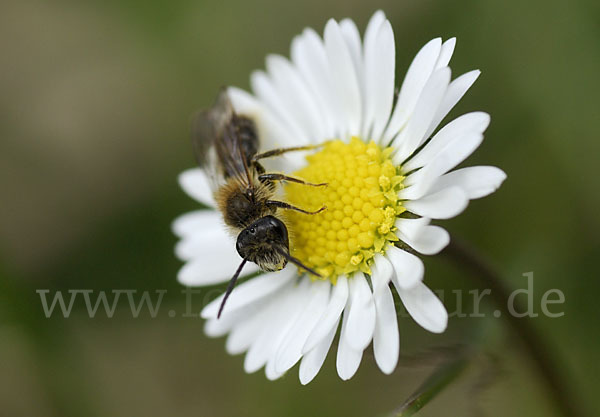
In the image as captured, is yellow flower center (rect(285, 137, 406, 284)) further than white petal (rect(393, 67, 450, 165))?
Yes

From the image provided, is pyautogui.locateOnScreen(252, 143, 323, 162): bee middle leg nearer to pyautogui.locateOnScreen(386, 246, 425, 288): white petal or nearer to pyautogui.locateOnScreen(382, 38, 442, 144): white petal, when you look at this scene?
pyautogui.locateOnScreen(382, 38, 442, 144): white petal

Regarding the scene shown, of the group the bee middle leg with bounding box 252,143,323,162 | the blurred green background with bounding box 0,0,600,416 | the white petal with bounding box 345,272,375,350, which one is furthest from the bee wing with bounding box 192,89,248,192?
the blurred green background with bounding box 0,0,600,416

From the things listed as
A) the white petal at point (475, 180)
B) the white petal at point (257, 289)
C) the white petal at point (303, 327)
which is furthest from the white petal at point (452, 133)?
the white petal at point (257, 289)

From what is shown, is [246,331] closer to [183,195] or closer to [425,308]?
[425,308]

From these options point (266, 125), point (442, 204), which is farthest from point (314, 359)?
point (266, 125)

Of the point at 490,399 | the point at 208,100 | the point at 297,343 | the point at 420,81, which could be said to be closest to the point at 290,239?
the point at 297,343
